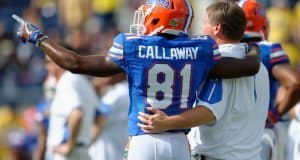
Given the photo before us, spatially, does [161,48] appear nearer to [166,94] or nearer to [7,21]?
[166,94]

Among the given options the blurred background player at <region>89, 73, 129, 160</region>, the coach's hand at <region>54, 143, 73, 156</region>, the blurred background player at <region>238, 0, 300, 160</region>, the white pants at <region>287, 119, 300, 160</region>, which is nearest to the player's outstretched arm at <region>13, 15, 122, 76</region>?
the blurred background player at <region>238, 0, 300, 160</region>

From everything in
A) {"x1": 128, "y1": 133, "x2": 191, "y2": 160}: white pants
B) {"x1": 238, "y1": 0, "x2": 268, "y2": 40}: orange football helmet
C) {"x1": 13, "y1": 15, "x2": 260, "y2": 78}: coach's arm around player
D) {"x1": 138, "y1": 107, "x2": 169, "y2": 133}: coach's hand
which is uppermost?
{"x1": 238, "y1": 0, "x2": 268, "y2": 40}: orange football helmet

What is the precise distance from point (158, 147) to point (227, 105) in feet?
1.90

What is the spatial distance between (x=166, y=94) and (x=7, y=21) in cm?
1103

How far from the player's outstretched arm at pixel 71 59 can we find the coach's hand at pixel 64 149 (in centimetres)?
344

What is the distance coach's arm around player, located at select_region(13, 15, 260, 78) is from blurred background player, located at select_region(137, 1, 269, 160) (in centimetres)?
8

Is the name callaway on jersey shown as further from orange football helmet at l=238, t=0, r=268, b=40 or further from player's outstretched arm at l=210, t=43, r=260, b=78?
orange football helmet at l=238, t=0, r=268, b=40

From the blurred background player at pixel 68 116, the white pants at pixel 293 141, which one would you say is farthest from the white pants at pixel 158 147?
the blurred background player at pixel 68 116

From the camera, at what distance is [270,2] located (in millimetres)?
16094

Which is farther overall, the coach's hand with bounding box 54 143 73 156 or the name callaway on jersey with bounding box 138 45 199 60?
the coach's hand with bounding box 54 143 73 156

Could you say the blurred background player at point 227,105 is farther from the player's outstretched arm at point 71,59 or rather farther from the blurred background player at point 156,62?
the player's outstretched arm at point 71,59

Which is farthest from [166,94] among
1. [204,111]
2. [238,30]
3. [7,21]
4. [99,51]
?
[7,21]

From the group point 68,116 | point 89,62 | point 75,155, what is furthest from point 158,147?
point 75,155

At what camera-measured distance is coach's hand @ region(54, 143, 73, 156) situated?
9766 mm
